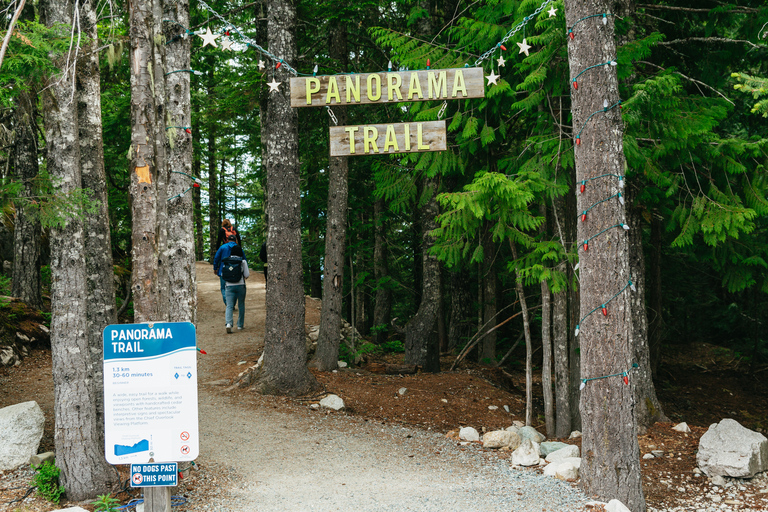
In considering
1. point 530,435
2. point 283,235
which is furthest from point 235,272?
point 530,435

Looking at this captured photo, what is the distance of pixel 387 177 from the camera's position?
29.7ft

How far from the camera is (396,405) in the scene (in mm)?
9062

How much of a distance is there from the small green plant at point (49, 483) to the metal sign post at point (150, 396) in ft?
6.47

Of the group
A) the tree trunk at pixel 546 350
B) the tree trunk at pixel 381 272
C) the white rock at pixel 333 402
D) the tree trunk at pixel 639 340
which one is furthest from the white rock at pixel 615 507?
the tree trunk at pixel 381 272

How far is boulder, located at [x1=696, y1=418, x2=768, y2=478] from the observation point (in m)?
6.15

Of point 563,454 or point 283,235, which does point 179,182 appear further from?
point 563,454

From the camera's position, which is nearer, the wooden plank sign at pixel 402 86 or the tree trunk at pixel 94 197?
the tree trunk at pixel 94 197

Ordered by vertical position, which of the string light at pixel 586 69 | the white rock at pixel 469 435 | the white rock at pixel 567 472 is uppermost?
the string light at pixel 586 69

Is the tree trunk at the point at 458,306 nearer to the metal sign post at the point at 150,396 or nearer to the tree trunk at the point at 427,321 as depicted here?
the tree trunk at the point at 427,321

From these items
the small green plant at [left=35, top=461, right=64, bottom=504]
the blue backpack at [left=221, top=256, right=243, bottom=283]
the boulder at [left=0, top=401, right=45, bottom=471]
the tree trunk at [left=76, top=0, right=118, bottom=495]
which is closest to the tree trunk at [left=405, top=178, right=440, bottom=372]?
the blue backpack at [left=221, top=256, right=243, bottom=283]

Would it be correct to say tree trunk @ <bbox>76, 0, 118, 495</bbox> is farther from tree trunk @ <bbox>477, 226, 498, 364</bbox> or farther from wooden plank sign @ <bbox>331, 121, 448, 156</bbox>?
tree trunk @ <bbox>477, 226, 498, 364</bbox>

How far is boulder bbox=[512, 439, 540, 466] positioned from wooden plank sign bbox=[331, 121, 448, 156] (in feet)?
12.4

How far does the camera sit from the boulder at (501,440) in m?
7.27

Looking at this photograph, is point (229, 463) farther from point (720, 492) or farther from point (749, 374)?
point (749, 374)
